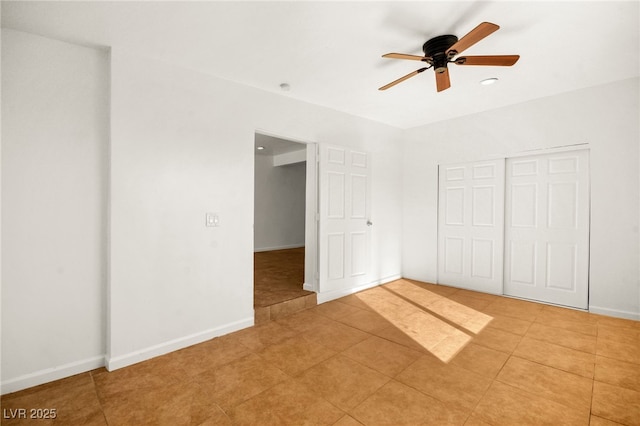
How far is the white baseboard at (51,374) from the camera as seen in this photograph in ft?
6.98

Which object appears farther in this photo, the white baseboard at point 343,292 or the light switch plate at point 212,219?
the white baseboard at point 343,292

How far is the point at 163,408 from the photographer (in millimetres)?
1922

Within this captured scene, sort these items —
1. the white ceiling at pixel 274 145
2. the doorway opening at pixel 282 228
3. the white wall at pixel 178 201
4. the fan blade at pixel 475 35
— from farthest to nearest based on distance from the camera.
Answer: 1. the white ceiling at pixel 274 145
2. the doorway opening at pixel 282 228
3. the white wall at pixel 178 201
4. the fan blade at pixel 475 35

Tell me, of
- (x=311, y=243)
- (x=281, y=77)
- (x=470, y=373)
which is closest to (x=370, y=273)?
(x=311, y=243)

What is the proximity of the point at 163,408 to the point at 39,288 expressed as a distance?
54.8 inches

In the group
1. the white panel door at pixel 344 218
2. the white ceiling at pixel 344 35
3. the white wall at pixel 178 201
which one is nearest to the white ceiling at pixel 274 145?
the white panel door at pixel 344 218

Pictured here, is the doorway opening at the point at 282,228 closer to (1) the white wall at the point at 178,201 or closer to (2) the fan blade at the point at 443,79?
(1) the white wall at the point at 178,201

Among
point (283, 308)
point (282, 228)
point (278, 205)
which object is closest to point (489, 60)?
point (283, 308)

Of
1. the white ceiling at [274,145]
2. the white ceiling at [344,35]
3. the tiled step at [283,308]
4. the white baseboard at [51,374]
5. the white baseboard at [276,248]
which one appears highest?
the white ceiling at [274,145]

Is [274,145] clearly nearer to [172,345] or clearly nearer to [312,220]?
[312,220]

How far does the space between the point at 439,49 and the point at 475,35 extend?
46 centimetres

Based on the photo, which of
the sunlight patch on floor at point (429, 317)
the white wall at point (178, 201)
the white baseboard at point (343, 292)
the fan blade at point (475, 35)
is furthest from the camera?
the white baseboard at point (343, 292)

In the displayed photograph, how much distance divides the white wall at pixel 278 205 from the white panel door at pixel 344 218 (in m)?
4.15

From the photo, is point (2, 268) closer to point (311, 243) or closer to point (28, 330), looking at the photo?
point (28, 330)
